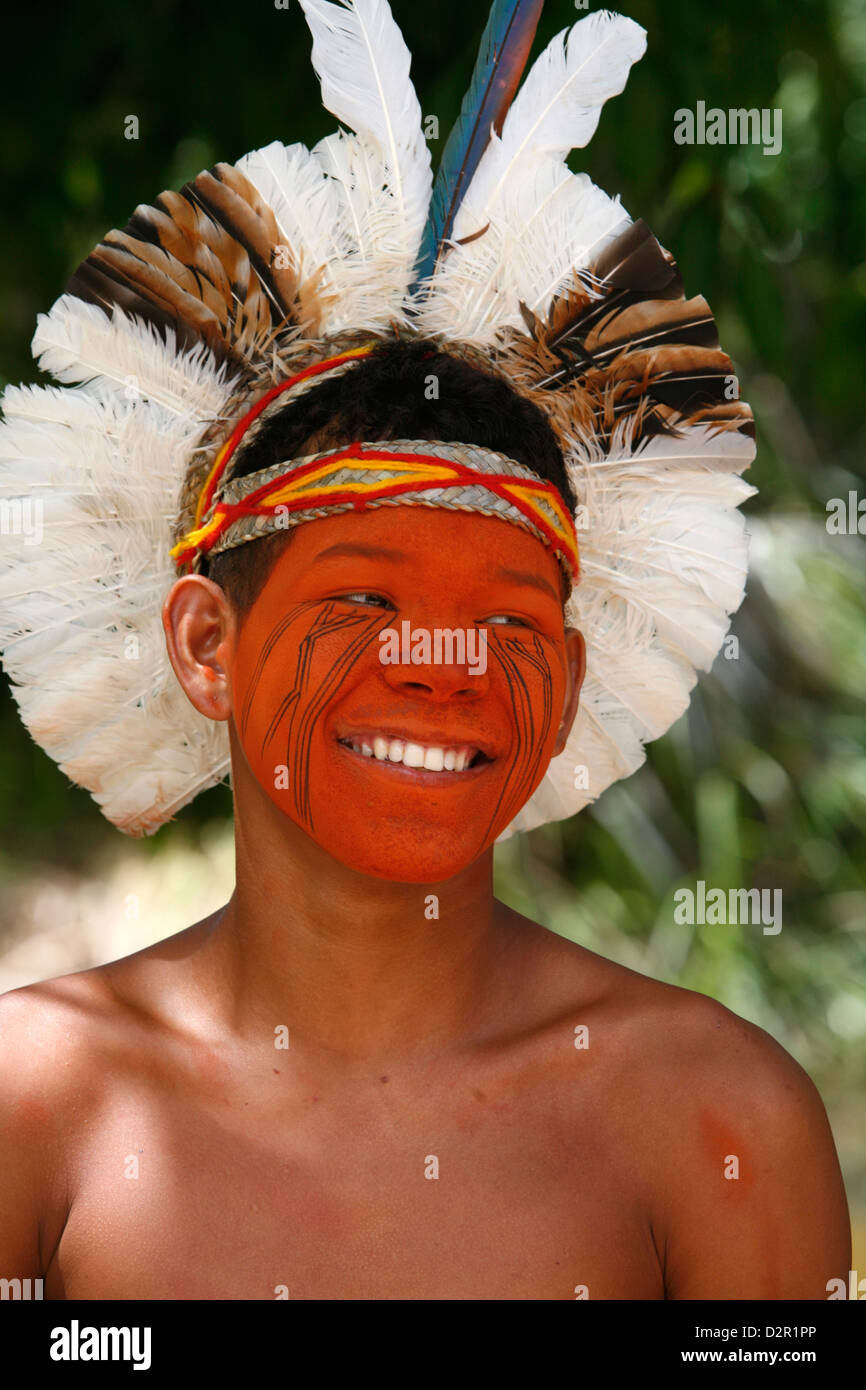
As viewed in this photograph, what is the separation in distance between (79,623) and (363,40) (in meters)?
0.91

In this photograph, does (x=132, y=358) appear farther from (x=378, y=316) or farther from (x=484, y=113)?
(x=484, y=113)

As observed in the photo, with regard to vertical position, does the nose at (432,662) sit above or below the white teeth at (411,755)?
above

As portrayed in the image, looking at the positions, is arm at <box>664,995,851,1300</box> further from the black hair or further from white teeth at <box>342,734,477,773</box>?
the black hair

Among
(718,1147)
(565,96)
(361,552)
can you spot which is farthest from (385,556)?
(718,1147)

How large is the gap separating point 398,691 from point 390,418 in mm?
365

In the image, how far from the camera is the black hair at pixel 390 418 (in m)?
1.98

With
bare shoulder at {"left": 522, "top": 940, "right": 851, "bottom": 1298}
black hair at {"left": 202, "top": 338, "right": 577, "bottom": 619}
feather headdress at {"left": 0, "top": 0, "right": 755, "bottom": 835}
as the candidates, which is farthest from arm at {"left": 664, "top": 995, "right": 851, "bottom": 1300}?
black hair at {"left": 202, "top": 338, "right": 577, "bottom": 619}

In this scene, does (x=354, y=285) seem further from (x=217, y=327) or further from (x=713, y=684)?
(x=713, y=684)

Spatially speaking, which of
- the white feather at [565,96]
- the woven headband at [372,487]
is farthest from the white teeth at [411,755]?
the white feather at [565,96]

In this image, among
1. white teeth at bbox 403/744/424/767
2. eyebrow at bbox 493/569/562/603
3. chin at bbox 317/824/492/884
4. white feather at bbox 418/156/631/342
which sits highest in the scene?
white feather at bbox 418/156/631/342

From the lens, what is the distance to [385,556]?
1.89 m

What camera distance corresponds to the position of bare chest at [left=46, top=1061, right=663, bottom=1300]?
1.88 m

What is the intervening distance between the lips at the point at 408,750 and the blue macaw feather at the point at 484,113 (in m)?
0.67

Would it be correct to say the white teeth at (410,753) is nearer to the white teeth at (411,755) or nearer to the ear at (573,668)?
the white teeth at (411,755)
